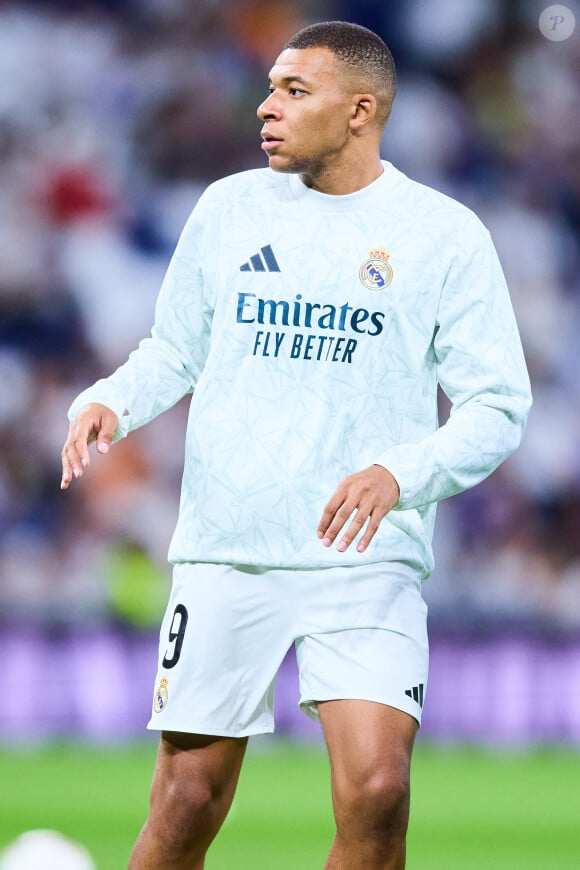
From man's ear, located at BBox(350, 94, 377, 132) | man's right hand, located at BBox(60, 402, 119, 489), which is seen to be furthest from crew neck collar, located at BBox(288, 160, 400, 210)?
man's right hand, located at BBox(60, 402, 119, 489)

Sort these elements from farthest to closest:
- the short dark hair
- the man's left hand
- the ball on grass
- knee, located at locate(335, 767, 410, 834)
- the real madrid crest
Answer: the ball on grass → the short dark hair → the real madrid crest → knee, located at locate(335, 767, 410, 834) → the man's left hand

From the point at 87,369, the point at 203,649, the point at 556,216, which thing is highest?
the point at 556,216

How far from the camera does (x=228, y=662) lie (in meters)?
3.51

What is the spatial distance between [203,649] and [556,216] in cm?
968

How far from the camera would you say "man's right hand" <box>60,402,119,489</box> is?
3.35 metres

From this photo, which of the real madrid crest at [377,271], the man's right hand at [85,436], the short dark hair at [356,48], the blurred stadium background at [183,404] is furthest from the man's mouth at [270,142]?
the blurred stadium background at [183,404]

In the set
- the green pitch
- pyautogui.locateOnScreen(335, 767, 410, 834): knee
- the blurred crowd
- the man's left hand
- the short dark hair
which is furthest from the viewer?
the blurred crowd

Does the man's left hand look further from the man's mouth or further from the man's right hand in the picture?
the man's mouth

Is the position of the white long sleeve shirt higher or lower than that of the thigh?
higher

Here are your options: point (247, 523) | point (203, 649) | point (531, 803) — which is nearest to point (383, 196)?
point (247, 523)

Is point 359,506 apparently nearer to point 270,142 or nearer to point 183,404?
point 270,142

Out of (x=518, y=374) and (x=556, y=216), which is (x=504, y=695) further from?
(x=518, y=374)

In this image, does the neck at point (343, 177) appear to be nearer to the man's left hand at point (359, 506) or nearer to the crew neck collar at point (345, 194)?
the crew neck collar at point (345, 194)

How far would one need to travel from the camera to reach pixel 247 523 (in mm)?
3531
